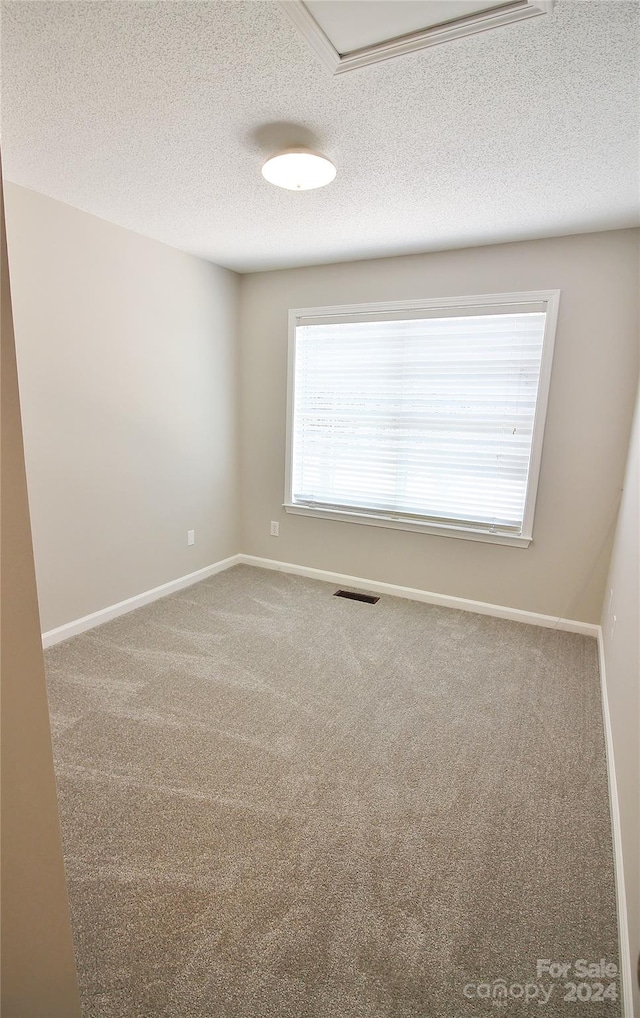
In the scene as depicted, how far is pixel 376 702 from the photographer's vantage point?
2.48 meters

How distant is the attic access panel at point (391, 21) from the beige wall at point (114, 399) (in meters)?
1.90

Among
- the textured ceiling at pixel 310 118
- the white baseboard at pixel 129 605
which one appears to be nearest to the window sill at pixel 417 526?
the white baseboard at pixel 129 605

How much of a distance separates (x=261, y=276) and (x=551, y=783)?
400 centimetres

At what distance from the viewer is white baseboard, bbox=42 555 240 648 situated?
2967mm

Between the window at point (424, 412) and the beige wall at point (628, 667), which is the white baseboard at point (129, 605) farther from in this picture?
the beige wall at point (628, 667)

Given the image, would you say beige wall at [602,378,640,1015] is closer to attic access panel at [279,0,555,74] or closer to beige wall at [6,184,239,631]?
attic access panel at [279,0,555,74]

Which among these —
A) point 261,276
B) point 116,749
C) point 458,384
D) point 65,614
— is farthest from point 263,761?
point 261,276

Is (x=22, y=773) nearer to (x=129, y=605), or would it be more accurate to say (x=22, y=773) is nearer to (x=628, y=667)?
(x=628, y=667)

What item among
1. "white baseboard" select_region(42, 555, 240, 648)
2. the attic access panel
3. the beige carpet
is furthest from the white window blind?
the attic access panel

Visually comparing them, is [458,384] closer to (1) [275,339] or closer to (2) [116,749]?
(1) [275,339]

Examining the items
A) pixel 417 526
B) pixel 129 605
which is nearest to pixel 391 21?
pixel 417 526

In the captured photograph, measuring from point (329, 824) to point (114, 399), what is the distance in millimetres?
2723

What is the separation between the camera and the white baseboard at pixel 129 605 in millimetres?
2967

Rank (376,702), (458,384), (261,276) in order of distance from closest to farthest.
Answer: (376,702)
(458,384)
(261,276)
